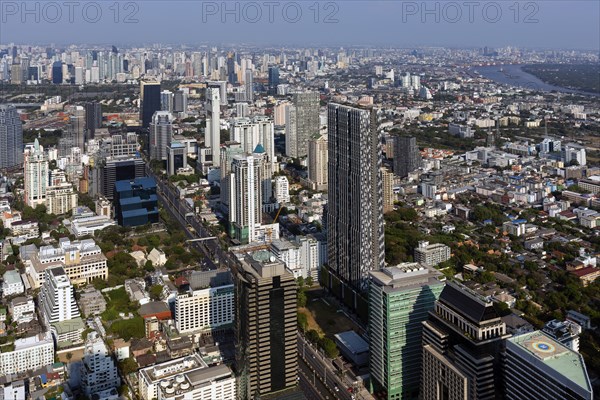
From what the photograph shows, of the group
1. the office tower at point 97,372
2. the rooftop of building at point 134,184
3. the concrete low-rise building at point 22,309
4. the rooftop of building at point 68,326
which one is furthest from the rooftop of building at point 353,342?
the rooftop of building at point 134,184

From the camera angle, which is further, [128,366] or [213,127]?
[213,127]

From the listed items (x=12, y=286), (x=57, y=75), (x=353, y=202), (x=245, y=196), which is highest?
(x=57, y=75)

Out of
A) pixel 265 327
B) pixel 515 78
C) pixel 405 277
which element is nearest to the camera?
pixel 265 327

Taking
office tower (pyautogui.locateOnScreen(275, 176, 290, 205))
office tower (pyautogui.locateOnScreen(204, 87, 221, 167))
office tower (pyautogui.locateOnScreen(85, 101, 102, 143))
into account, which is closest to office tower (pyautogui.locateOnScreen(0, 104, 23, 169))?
office tower (pyautogui.locateOnScreen(85, 101, 102, 143))

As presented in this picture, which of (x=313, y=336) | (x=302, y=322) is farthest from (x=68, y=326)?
(x=313, y=336)

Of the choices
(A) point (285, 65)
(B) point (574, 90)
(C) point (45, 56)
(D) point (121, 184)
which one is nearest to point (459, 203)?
(D) point (121, 184)

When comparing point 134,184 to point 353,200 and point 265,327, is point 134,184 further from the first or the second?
point 265,327

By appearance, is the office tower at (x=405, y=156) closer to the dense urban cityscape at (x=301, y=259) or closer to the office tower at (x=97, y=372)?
the dense urban cityscape at (x=301, y=259)
